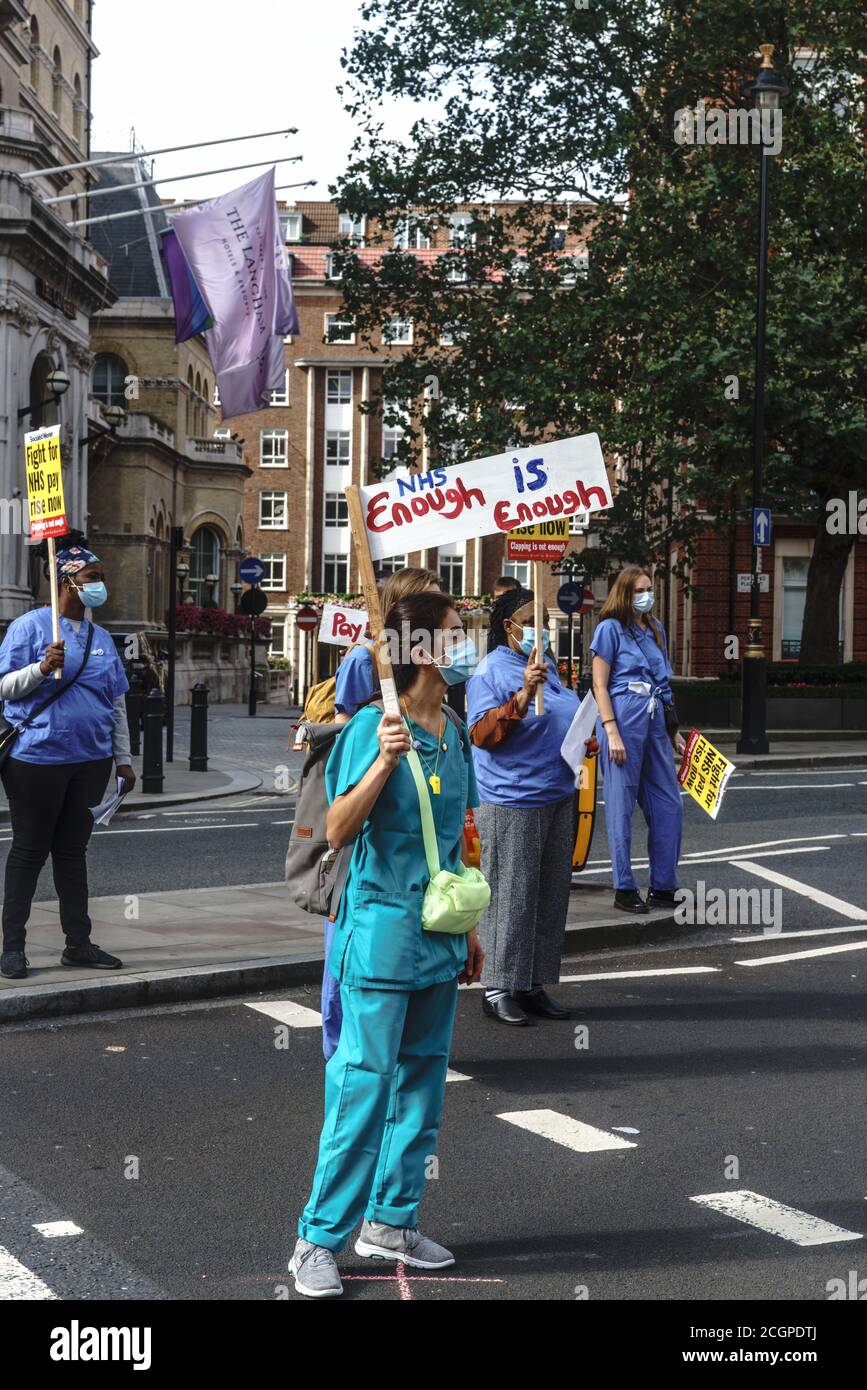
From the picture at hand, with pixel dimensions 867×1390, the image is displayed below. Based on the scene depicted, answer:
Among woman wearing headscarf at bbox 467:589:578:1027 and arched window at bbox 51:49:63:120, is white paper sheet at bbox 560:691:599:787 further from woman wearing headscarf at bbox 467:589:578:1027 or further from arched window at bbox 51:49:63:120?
arched window at bbox 51:49:63:120

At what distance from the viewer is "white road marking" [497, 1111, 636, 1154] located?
5.68 metres

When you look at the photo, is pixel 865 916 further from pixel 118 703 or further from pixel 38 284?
pixel 38 284

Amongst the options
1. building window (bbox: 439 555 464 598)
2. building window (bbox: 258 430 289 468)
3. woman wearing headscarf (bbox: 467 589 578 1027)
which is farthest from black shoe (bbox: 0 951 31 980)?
building window (bbox: 258 430 289 468)

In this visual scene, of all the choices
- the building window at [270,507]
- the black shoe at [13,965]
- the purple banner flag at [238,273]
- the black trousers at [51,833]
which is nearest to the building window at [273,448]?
the building window at [270,507]

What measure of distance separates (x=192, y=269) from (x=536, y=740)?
24.1 m

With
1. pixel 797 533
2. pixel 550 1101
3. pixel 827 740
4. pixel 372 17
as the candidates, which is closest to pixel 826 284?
pixel 827 740

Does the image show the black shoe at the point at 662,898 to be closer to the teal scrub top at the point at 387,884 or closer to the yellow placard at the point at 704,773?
the yellow placard at the point at 704,773

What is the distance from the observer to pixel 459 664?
5332 millimetres

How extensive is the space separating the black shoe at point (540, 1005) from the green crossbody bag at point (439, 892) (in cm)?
324

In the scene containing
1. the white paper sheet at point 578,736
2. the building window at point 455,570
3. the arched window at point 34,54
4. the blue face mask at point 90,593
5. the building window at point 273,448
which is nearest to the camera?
the white paper sheet at point 578,736

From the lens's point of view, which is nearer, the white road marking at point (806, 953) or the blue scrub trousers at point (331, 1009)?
the blue scrub trousers at point (331, 1009)

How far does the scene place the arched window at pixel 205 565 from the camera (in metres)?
64.9

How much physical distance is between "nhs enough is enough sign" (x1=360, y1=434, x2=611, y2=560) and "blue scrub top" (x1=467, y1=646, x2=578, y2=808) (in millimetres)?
843
